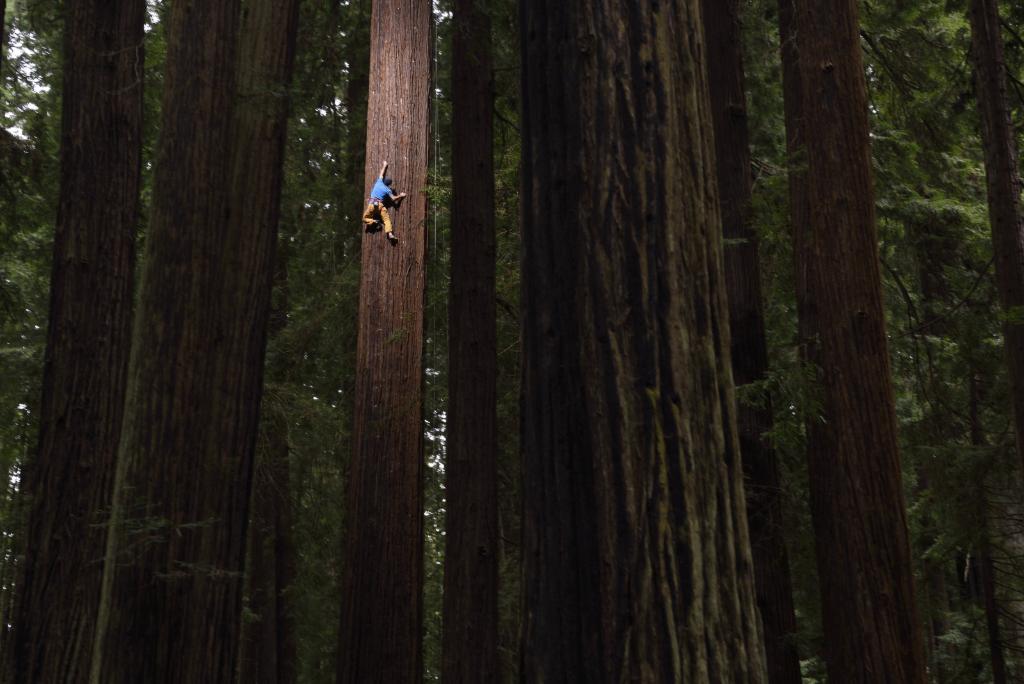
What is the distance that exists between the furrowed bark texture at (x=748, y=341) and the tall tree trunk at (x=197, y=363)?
3885 millimetres

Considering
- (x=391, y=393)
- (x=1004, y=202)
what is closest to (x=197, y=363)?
(x=391, y=393)

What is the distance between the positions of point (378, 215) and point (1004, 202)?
17.9 ft

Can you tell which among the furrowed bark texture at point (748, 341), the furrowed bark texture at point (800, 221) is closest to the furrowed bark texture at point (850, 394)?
the furrowed bark texture at point (800, 221)

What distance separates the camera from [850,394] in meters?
7.25

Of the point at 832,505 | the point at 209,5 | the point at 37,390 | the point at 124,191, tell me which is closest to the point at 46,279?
the point at 37,390

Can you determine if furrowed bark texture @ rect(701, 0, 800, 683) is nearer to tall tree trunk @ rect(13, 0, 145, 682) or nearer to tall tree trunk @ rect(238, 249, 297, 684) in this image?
tall tree trunk @ rect(13, 0, 145, 682)

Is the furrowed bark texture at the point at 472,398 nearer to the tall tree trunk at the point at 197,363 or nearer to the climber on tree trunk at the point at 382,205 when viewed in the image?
the climber on tree trunk at the point at 382,205

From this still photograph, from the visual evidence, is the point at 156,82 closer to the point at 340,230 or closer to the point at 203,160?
the point at 340,230

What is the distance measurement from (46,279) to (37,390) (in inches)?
175

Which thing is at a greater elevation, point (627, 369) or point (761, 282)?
point (761, 282)

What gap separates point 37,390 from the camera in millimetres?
12367

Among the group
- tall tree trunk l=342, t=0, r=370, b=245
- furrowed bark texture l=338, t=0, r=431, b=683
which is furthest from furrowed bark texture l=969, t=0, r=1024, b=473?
tall tree trunk l=342, t=0, r=370, b=245

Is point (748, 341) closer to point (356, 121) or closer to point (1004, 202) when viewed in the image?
point (1004, 202)

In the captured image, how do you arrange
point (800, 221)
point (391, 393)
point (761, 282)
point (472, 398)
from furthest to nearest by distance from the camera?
point (761, 282) < point (472, 398) < point (800, 221) < point (391, 393)
